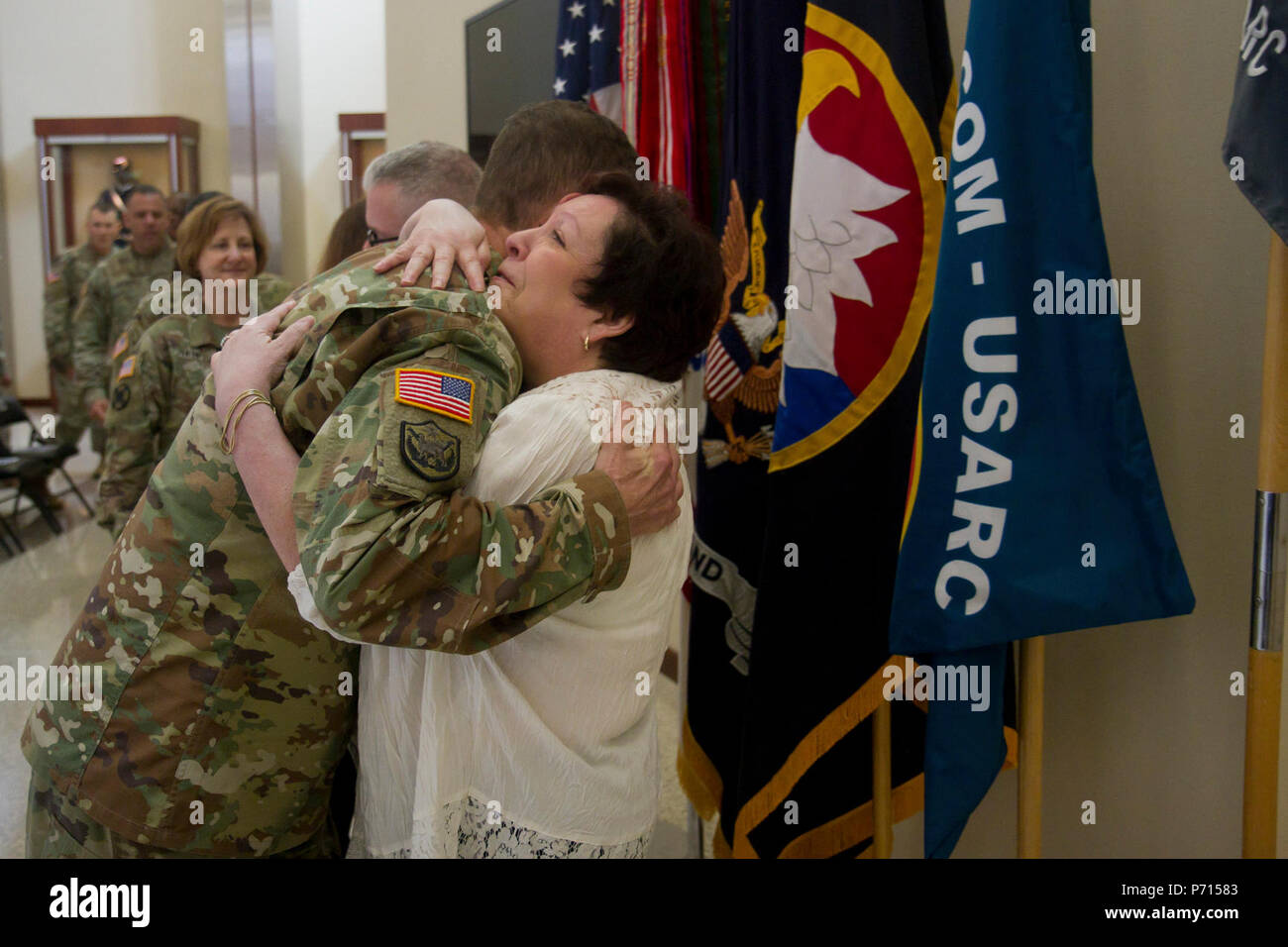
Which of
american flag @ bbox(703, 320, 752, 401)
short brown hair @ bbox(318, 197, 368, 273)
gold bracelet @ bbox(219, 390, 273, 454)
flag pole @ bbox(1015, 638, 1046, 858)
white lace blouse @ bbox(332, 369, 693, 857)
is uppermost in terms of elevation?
short brown hair @ bbox(318, 197, 368, 273)

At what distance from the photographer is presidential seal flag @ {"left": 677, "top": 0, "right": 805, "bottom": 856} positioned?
201 cm

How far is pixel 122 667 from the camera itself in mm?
1292

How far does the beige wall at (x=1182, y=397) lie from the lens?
165cm

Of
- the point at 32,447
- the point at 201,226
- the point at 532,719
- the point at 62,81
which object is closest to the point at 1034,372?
the point at 532,719

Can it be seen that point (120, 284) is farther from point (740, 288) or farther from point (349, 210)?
point (740, 288)

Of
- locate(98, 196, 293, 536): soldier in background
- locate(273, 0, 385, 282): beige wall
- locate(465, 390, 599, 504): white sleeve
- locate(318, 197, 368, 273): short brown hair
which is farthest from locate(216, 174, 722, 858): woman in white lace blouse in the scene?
locate(273, 0, 385, 282): beige wall

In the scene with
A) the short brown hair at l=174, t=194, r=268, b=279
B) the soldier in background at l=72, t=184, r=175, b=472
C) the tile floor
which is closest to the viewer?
the tile floor

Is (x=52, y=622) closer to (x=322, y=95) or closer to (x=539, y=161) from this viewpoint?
(x=322, y=95)

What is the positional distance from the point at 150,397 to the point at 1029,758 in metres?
2.63

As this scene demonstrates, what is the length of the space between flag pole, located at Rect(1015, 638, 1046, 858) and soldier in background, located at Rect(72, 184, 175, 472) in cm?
369

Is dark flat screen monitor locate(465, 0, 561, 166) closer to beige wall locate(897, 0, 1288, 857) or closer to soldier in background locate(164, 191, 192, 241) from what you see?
soldier in background locate(164, 191, 192, 241)

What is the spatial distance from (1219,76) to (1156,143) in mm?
136

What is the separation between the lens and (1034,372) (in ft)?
5.08

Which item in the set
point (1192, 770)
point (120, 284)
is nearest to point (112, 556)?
point (1192, 770)
